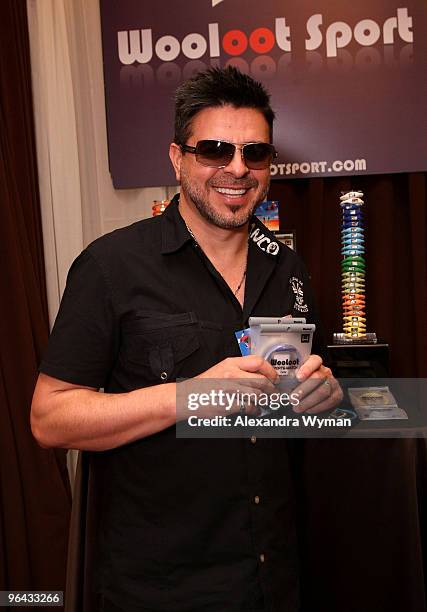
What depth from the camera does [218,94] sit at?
3.94ft

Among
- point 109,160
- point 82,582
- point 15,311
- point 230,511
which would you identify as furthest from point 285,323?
point 109,160

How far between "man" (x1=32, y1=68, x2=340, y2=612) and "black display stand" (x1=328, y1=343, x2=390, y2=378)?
66 centimetres

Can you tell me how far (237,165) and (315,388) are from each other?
445 millimetres

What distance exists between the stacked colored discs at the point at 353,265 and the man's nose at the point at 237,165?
89 centimetres

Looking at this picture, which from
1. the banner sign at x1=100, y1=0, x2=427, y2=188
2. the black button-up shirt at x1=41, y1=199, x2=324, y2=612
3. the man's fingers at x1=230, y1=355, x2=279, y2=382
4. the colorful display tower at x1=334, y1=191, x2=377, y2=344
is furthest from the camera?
the banner sign at x1=100, y1=0, x2=427, y2=188

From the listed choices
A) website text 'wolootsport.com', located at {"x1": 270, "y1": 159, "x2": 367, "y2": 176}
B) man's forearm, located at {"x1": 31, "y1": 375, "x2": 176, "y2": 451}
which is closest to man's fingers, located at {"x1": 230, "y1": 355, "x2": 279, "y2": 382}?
man's forearm, located at {"x1": 31, "y1": 375, "x2": 176, "y2": 451}

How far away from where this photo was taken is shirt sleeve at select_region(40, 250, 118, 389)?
1067 millimetres

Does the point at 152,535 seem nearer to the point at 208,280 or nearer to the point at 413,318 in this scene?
the point at 208,280

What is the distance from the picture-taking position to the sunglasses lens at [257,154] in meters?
1.20

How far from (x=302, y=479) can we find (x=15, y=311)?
105 centimetres

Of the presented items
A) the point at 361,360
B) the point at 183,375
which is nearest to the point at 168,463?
the point at 183,375

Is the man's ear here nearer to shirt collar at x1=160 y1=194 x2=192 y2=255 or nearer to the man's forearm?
shirt collar at x1=160 y1=194 x2=192 y2=255

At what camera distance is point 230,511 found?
1.14 metres

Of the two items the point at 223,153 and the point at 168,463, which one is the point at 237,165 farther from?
the point at 168,463
